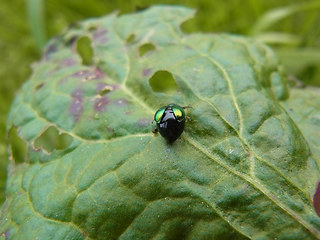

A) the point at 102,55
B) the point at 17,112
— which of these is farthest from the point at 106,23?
the point at 17,112

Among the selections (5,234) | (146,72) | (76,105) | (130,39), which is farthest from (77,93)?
(5,234)

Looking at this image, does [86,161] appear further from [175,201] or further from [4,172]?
[4,172]

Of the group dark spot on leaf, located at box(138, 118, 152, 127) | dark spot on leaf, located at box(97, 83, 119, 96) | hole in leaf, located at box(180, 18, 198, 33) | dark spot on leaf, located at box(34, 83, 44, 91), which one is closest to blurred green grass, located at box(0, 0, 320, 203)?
hole in leaf, located at box(180, 18, 198, 33)

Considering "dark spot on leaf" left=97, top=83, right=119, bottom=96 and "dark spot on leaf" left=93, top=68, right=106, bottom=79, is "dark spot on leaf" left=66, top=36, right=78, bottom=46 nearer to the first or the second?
"dark spot on leaf" left=93, top=68, right=106, bottom=79

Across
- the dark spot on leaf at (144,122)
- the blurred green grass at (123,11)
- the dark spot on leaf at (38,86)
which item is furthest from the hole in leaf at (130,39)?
the blurred green grass at (123,11)

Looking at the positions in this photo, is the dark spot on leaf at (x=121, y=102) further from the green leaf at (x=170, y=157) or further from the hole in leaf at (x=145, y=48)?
the hole in leaf at (x=145, y=48)
